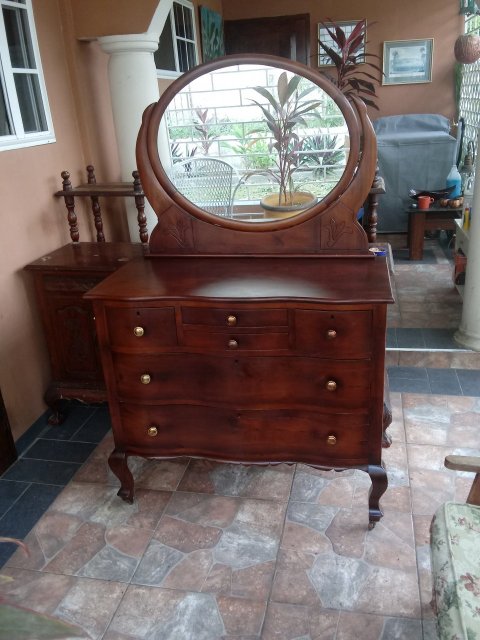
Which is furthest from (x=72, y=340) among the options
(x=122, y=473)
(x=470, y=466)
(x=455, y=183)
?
(x=455, y=183)

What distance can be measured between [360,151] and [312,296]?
57 cm

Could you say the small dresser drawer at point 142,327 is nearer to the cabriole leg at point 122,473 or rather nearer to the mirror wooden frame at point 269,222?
the mirror wooden frame at point 269,222

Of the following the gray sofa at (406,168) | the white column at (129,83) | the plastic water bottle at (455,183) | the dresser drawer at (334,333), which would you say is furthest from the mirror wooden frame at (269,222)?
the gray sofa at (406,168)

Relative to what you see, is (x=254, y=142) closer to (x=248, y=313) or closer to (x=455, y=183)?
(x=248, y=313)

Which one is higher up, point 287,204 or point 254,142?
point 254,142

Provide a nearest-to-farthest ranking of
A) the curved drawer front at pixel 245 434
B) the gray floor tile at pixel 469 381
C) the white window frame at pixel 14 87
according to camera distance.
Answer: the curved drawer front at pixel 245 434 → the white window frame at pixel 14 87 → the gray floor tile at pixel 469 381

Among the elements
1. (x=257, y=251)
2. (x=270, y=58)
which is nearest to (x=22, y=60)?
(x=270, y=58)

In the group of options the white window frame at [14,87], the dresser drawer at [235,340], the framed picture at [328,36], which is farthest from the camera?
the framed picture at [328,36]

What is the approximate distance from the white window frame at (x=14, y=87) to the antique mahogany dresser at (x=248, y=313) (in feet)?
2.61

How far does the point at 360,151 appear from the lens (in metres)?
1.92

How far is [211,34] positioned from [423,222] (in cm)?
319

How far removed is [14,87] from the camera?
2.50 m

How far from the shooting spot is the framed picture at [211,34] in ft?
18.5

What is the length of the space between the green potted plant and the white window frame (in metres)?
1.16
